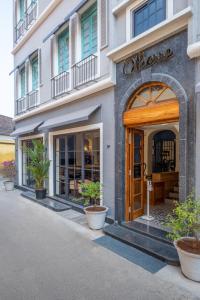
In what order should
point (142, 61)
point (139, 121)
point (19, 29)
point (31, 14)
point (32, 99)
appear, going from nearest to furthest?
point (142, 61), point (139, 121), point (31, 14), point (32, 99), point (19, 29)

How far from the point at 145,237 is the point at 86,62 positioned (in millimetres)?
5154

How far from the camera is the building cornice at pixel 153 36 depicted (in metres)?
3.84

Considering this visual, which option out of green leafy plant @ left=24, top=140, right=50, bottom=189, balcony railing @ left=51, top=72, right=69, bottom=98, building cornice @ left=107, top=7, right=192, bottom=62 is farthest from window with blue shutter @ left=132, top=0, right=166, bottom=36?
green leafy plant @ left=24, top=140, right=50, bottom=189

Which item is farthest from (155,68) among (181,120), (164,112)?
(181,120)

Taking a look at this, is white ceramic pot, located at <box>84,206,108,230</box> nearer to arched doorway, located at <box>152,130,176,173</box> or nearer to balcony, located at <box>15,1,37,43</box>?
arched doorway, located at <box>152,130,176,173</box>

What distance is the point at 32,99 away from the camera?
989 cm

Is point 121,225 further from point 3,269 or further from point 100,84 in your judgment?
point 100,84

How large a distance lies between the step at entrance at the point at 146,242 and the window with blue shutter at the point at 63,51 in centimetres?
583

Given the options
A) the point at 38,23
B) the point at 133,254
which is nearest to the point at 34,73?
the point at 38,23

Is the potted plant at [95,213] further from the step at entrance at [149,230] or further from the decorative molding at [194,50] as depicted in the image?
the decorative molding at [194,50]

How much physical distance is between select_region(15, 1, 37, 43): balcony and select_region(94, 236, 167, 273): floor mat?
31.8 feet

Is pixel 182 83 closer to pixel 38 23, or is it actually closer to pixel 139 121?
pixel 139 121

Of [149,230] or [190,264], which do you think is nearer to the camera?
[190,264]

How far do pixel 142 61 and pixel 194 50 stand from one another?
1.26 metres
